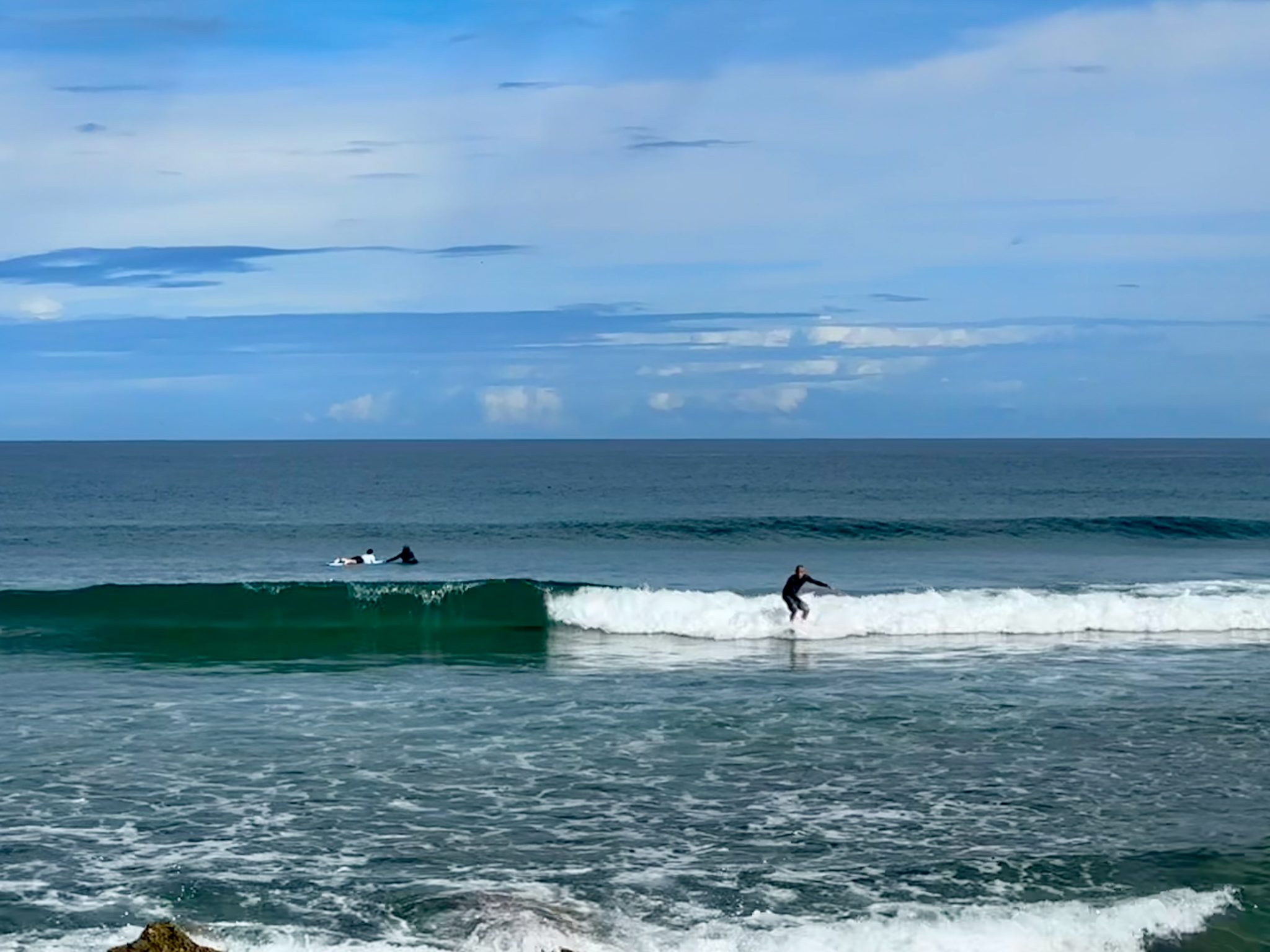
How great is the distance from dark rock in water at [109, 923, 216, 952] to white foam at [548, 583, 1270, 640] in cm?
1991

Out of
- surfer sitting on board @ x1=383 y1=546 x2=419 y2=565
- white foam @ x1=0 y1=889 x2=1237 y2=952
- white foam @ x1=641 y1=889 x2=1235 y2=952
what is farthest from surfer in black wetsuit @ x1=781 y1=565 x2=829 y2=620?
white foam @ x1=0 y1=889 x2=1237 y2=952

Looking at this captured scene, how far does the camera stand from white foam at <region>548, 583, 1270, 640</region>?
29.6 meters

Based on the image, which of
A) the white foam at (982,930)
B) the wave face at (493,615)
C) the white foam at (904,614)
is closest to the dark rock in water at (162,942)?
the white foam at (982,930)

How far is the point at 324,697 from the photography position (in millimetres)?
22141

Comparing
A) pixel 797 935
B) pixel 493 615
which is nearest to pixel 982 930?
pixel 797 935

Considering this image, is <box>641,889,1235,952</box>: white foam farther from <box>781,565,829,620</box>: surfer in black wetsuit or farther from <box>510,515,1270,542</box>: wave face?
<box>510,515,1270,542</box>: wave face

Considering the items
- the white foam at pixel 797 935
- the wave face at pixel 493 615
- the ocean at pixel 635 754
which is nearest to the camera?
the white foam at pixel 797 935

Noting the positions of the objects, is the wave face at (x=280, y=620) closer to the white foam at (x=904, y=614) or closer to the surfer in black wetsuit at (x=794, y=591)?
the white foam at (x=904, y=614)

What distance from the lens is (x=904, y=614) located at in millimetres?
30000

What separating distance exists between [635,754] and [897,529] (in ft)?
128

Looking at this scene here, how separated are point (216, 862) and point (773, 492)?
7104 cm

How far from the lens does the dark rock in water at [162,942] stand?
9500 millimetres

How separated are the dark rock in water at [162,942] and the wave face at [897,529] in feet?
142

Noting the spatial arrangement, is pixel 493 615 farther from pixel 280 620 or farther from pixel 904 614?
pixel 904 614
